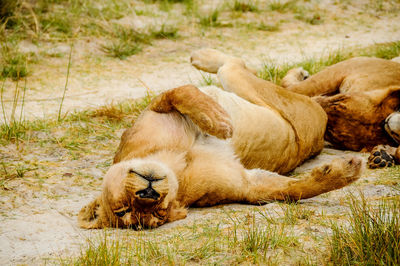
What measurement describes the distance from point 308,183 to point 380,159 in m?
1.07

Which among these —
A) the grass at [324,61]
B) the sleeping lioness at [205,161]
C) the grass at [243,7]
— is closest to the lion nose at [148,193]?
the sleeping lioness at [205,161]

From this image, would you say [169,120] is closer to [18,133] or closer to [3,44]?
[18,133]

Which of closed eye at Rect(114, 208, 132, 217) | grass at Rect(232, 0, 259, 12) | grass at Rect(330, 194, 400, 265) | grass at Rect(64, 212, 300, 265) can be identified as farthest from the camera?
grass at Rect(232, 0, 259, 12)

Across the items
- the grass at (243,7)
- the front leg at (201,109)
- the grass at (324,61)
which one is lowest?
the grass at (324,61)

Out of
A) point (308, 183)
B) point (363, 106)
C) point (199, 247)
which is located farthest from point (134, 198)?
point (363, 106)

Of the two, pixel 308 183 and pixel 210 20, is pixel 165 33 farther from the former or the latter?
pixel 308 183

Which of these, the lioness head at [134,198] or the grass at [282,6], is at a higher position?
the grass at [282,6]

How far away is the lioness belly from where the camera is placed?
13.0 ft

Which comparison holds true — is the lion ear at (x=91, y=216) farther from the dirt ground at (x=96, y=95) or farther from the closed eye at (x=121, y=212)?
the closed eye at (x=121, y=212)

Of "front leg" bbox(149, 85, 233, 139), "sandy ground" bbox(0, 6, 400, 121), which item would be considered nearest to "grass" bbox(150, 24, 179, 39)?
"sandy ground" bbox(0, 6, 400, 121)

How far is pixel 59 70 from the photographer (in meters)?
7.18

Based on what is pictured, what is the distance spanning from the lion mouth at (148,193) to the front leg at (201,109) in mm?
686

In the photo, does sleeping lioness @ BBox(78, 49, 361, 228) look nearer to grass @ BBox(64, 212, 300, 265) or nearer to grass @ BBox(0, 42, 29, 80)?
grass @ BBox(64, 212, 300, 265)

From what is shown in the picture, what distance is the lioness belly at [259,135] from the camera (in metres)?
3.98
